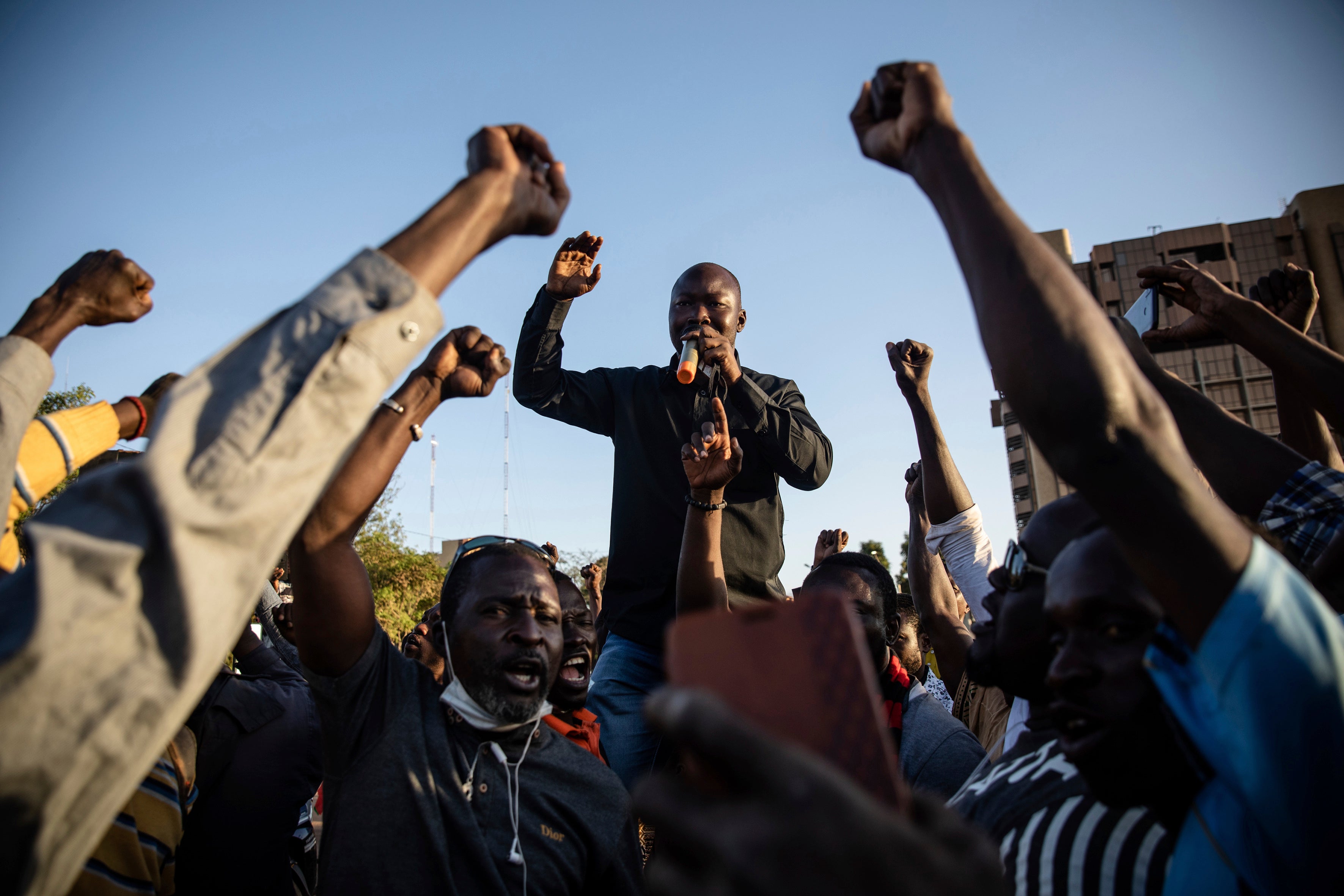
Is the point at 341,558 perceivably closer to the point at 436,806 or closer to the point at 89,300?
the point at 436,806

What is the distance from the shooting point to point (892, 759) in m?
0.94

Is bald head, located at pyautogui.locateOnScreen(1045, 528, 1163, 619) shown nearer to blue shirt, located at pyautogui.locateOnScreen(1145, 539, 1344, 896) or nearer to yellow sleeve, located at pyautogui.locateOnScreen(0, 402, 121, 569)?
blue shirt, located at pyautogui.locateOnScreen(1145, 539, 1344, 896)

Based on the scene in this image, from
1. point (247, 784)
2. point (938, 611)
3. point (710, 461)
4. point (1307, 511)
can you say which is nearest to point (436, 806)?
point (247, 784)

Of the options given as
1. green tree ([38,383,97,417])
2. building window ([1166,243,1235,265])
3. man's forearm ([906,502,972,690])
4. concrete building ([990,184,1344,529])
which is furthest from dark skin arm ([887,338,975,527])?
building window ([1166,243,1235,265])

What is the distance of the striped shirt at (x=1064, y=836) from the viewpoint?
148cm

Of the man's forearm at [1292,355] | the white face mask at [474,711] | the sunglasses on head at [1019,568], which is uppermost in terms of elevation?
the man's forearm at [1292,355]

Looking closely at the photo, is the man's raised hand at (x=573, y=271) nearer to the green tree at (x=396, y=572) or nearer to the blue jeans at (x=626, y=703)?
the blue jeans at (x=626, y=703)

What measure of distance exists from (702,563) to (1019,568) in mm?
1319

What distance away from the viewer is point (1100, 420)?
3.83 ft

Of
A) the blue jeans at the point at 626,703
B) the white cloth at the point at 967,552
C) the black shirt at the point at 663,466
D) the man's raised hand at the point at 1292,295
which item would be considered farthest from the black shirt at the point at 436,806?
the man's raised hand at the point at 1292,295

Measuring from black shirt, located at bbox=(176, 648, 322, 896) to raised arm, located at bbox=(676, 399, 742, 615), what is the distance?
1.50 meters

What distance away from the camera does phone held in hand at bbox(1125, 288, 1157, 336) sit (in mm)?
3219

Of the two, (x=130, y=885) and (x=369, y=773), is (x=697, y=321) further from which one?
(x=130, y=885)

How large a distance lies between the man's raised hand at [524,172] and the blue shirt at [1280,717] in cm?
130
